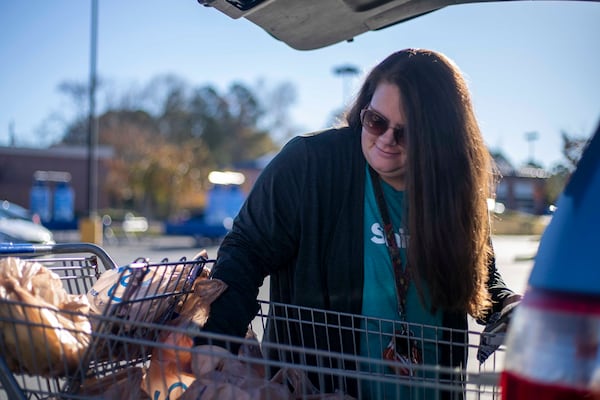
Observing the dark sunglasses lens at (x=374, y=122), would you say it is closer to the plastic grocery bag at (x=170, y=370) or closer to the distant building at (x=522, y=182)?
the distant building at (x=522, y=182)

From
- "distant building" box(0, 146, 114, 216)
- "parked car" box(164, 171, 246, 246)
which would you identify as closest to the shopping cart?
"parked car" box(164, 171, 246, 246)

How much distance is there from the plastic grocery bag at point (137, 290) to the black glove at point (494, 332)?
41.0 inches

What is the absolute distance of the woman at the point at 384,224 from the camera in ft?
7.61

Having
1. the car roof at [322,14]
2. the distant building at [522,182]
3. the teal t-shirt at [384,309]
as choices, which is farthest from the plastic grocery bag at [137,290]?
the distant building at [522,182]

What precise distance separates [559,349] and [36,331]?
1317mm

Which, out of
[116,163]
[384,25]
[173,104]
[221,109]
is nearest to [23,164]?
[116,163]

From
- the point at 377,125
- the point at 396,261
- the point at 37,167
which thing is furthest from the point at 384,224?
the point at 37,167

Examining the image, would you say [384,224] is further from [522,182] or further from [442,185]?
[522,182]

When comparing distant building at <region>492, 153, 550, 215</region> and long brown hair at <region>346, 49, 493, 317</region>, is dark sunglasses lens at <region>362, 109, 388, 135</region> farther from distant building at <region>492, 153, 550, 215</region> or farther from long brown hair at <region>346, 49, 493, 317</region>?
distant building at <region>492, 153, 550, 215</region>

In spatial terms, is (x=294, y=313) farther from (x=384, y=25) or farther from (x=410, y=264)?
(x=384, y=25)

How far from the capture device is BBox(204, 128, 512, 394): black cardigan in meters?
2.44

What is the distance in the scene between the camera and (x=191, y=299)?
2.26 meters

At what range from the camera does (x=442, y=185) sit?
234cm

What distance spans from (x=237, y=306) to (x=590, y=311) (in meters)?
1.26
